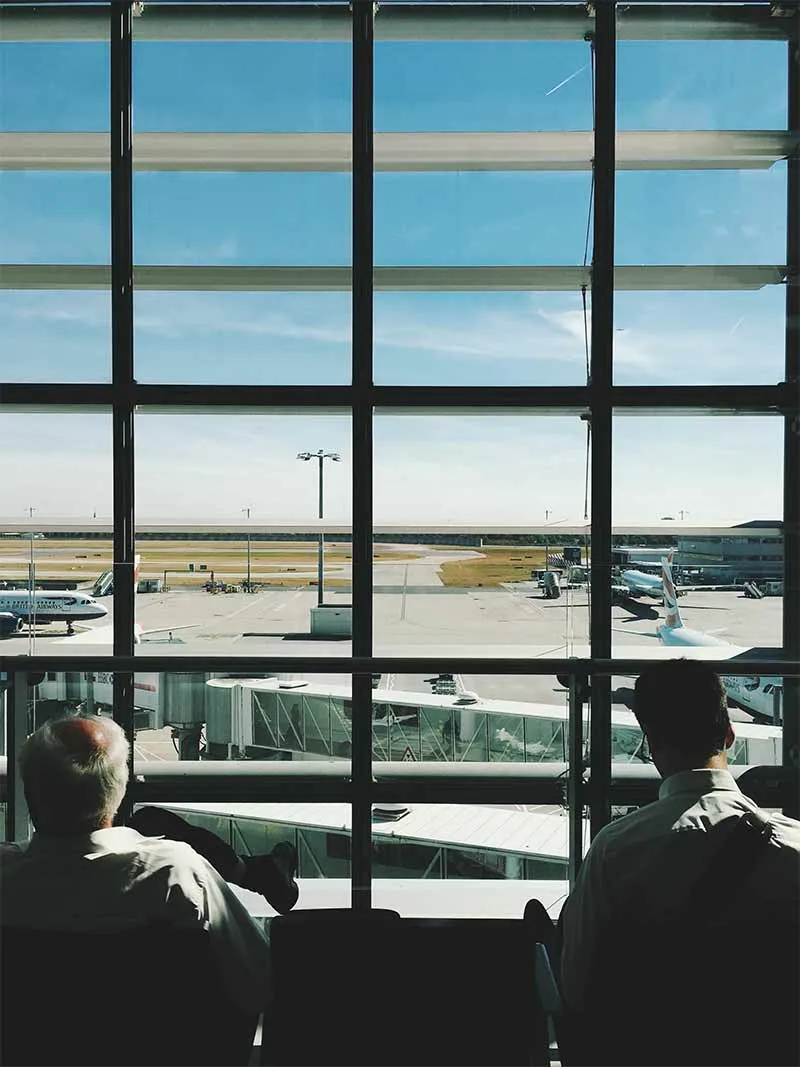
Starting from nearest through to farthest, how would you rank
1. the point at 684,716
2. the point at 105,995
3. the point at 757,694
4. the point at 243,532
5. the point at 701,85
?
1. the point at 105,995
2. the point at 684,716
3. the point at 757,694
4. the point at 701,85
5. the point at 243,532

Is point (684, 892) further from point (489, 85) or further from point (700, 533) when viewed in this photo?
point (489, 85)

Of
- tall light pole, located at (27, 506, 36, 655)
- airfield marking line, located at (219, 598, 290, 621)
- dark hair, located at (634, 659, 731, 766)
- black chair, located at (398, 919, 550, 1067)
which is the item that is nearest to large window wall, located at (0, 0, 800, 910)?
tall light pole, located at (27, 506, 36, 655)

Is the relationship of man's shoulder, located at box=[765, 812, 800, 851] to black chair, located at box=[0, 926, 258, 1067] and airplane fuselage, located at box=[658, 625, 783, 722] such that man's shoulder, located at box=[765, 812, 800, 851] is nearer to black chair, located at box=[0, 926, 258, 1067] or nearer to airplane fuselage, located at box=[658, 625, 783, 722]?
airplane fuselage, located at box=[658, 625, 783, 722]

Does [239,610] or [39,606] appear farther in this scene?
[239,610]

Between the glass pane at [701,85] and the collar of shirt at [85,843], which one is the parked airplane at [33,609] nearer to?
the collar of shirt at [85,843]

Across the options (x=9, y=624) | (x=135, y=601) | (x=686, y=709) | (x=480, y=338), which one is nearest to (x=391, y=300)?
(x=480, y=338)

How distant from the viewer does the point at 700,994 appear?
1221 millimetres

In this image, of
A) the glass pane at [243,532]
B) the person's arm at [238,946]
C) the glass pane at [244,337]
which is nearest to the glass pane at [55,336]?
the glass pane at [244,337]

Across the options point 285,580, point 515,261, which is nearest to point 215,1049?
point 285,580

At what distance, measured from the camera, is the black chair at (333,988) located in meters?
1.53

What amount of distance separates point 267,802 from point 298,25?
318 cm

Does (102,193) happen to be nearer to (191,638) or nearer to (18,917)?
(191,638)

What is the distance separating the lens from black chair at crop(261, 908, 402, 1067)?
1.53 m

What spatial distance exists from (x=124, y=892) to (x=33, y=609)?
2687 mm
